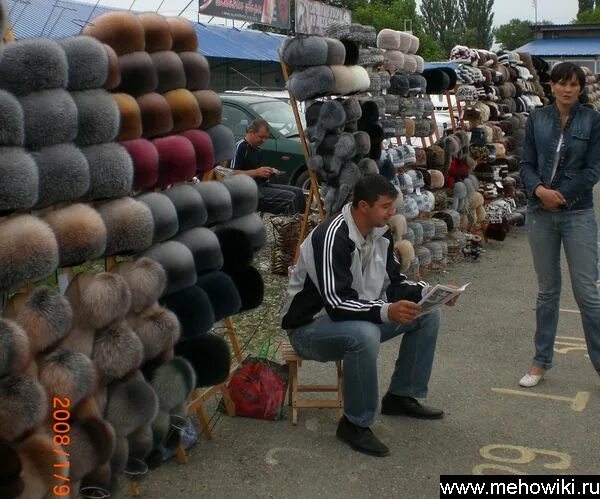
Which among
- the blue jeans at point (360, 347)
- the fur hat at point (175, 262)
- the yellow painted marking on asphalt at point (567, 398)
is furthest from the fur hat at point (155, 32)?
the yellow painted marking on asphalt at point (567, 398)

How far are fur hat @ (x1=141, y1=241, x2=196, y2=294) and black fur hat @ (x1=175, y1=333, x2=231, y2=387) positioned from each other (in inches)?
12.3

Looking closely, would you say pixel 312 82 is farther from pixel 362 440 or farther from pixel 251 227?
pixel 362 440

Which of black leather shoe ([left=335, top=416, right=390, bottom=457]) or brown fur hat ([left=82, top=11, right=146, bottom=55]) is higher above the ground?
brown fur hat ([left=82, top=11, right=146, bottom=55])

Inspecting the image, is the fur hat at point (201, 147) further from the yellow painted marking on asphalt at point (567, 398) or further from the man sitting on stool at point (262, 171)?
the man sitting on stool at point (262, 171)

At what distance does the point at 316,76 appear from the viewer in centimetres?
560

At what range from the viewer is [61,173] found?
272cm

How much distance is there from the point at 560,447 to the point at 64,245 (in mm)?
2688

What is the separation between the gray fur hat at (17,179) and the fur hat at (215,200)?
3.65ft

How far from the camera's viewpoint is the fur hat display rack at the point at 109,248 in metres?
2.56

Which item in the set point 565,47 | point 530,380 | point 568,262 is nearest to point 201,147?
point 568,262

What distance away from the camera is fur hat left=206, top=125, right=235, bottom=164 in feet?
12.6

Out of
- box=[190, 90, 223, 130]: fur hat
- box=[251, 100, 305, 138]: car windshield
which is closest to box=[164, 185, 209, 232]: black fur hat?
box=[190, 90, 223, 130]: fur hat

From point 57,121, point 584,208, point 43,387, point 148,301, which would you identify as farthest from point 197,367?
point 584,208
